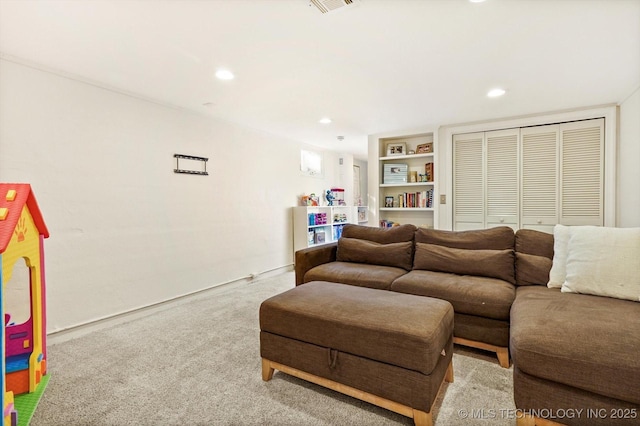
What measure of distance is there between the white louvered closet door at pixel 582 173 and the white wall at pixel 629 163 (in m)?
0.18

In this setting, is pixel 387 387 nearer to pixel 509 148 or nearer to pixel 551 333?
pixel 551 333

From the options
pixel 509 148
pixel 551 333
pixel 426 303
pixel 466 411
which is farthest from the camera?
pixel 509 148

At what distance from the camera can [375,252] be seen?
3.07 m

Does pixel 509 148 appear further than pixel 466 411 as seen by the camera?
Yes

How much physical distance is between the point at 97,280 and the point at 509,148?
4.86 metres

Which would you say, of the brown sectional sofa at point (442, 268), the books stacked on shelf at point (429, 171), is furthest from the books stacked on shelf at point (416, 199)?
the brown sectional sofa at point (442, 268)

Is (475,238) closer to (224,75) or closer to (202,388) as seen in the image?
(202,388)

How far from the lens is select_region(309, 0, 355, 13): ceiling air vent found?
1.63 meters

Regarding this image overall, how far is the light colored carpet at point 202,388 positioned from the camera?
1.55 meters

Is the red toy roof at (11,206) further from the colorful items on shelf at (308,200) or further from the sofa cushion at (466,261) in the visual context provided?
the colorful items on shelf at (308,200)

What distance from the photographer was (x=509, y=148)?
155 inches

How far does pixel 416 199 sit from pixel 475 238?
194cm

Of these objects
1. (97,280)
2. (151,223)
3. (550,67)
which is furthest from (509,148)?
(97,280)

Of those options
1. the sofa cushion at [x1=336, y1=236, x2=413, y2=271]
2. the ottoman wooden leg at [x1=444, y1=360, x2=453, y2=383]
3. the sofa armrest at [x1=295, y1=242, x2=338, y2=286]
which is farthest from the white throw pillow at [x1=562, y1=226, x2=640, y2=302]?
the sofa armrest at [x1=295, y1=242, x2=338, y2=286]
